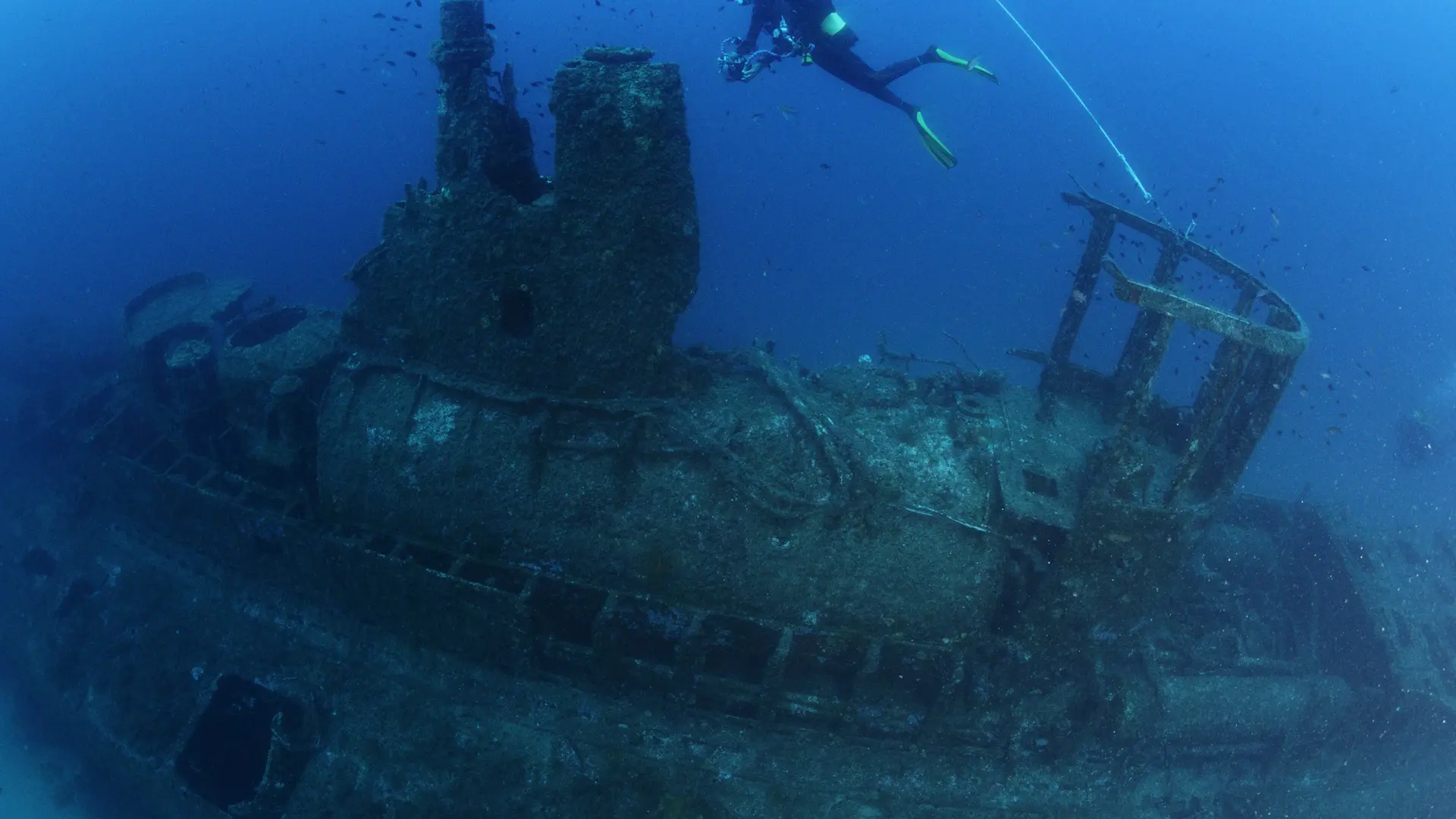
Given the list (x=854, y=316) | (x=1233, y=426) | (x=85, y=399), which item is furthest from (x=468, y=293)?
(x=854, y=316)

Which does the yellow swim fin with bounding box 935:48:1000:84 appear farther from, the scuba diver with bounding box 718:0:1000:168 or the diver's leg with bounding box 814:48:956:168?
the diver's leg with bounding box 814:48:956:168

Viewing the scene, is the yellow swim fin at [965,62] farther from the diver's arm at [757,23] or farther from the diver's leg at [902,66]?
the diver's arm at [757,23]

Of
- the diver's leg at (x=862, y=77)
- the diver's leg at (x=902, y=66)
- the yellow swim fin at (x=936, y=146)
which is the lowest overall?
the yellow swim fin at (x=936, y=146)

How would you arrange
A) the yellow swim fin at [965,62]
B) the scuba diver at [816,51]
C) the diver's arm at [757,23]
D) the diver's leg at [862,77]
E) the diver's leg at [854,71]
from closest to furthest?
the scuba diver at [816,51], the diver's leg at [862,77], the diver's arm at [757,23], the diver's leg at [854,71], the yellow swim fin at [965,62]

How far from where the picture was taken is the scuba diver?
32.1 feet

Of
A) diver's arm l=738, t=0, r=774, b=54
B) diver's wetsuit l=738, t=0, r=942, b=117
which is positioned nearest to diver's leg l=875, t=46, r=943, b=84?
diver's wetsuit l=738, t=0, r=942, b=117

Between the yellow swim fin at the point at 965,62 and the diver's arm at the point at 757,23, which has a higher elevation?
the yellow swim fin at the point at 965,62

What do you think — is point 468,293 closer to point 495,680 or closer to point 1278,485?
point 495,680

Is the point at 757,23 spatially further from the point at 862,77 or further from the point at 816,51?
the point at 862,77

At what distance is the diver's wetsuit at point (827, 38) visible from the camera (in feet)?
33.0

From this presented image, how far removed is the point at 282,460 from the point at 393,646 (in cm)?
259

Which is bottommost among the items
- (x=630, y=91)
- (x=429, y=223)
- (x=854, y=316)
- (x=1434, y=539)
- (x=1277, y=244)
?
(x=854, y=316)

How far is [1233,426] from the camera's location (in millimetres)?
6602

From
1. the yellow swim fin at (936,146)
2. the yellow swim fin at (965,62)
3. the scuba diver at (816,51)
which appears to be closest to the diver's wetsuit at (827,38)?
the scuba diver at (816,51)
